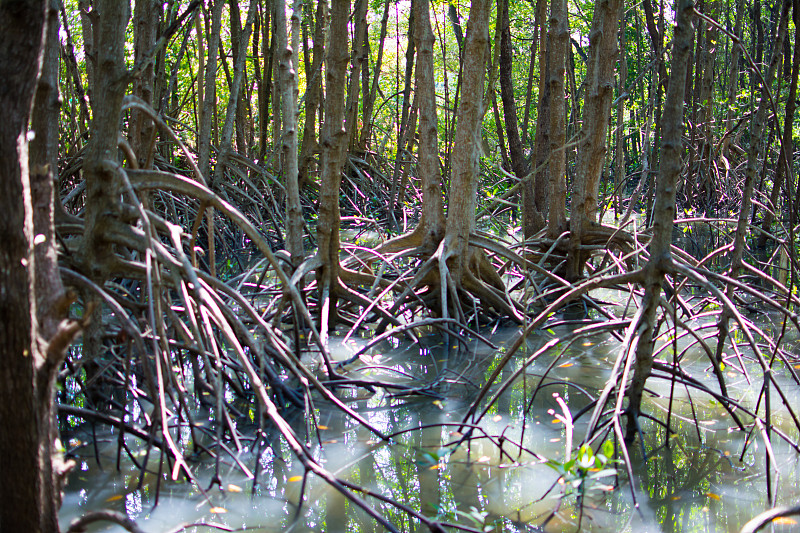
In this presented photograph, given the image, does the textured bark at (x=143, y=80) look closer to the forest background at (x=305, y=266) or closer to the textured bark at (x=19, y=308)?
the forest background at (x=305, y=266)

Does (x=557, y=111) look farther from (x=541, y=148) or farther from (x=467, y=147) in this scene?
(x=541, y=148)

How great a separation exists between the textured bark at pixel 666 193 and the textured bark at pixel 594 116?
2.02 meters

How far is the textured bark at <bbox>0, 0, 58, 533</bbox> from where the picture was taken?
4.05 feet

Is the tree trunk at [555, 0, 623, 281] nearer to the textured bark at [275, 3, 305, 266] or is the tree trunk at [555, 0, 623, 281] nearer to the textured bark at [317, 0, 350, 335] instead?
the textured bark at [317, 0, 350, 335]

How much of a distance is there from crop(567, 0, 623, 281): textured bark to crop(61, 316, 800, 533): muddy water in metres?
1.73

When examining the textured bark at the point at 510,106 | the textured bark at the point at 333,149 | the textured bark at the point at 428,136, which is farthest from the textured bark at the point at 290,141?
the textured bark at the point at 510,106

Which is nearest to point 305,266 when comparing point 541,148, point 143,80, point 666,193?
point 143,80

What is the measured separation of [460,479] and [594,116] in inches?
113

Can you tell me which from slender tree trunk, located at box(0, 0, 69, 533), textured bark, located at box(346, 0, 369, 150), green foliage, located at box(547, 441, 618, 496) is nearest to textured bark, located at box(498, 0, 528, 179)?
textured bark, located at box(346, 0, 369, 150)

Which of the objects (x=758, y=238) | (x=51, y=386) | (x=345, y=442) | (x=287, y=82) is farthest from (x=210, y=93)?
(x=758, y=238)

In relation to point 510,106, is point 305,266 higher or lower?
lower

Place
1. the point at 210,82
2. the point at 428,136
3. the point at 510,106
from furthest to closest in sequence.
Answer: the point at 510,106
the point at 210,82
the point at 428,136

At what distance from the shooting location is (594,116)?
4.55m

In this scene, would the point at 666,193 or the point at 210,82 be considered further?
the point at 210,82
